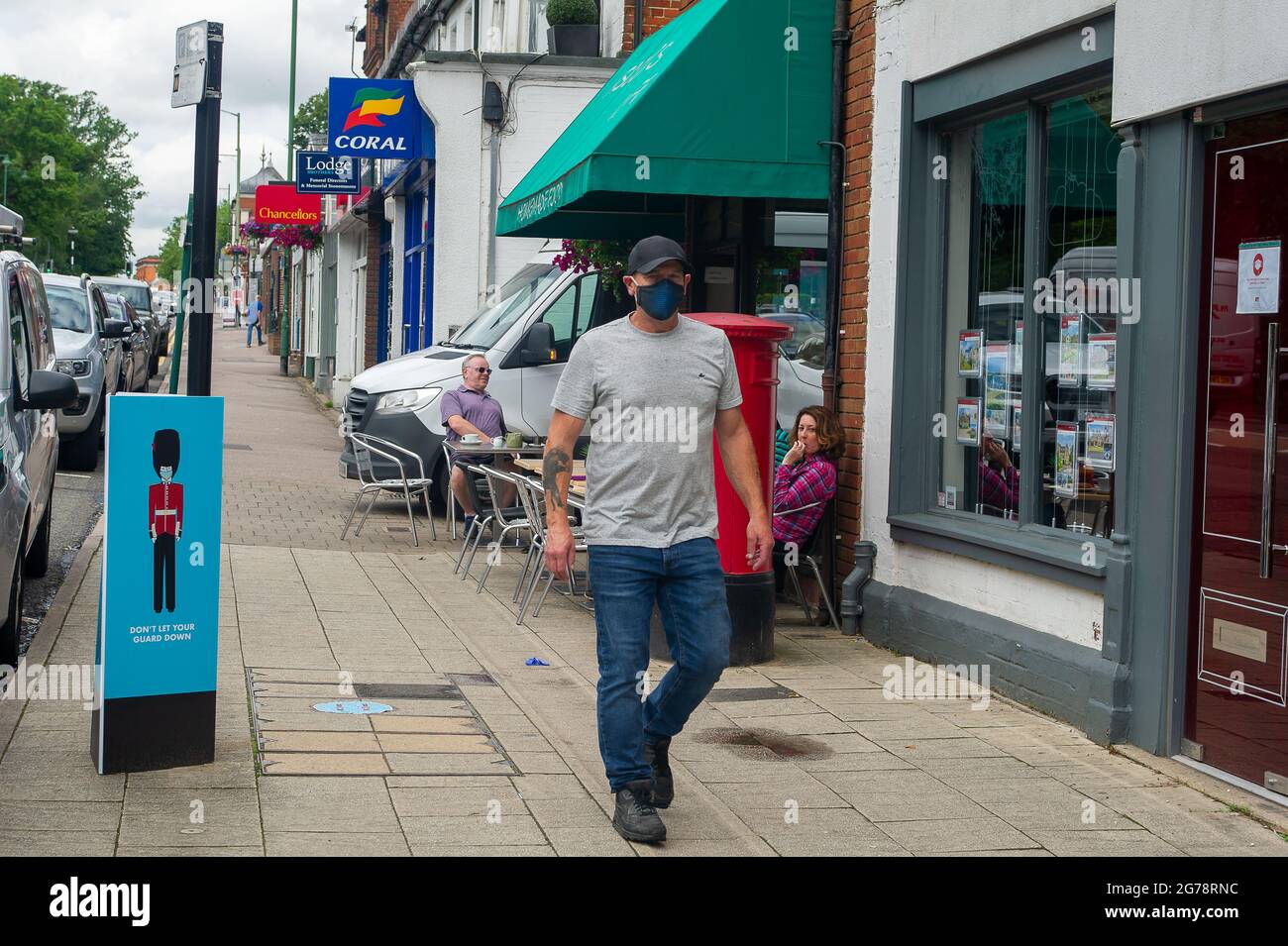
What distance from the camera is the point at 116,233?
335 ft

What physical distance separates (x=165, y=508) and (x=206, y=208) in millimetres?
1134

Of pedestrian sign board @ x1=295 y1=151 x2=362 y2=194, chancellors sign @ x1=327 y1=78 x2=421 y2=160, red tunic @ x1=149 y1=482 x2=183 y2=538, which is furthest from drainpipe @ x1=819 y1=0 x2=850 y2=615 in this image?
pedestrian sign board @ x1=295 y1=151 x2=362 y2=194

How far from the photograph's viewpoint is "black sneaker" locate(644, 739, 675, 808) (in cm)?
531

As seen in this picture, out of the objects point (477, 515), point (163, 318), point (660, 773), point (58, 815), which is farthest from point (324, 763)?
point (163, 318)

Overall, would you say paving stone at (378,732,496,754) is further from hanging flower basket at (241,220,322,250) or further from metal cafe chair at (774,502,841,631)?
hanging flower basket at (241,220,322,250)

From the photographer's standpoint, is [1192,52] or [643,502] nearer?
[643,502]

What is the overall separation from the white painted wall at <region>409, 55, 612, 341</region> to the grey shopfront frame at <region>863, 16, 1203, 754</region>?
366 inches

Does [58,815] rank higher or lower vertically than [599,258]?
lower

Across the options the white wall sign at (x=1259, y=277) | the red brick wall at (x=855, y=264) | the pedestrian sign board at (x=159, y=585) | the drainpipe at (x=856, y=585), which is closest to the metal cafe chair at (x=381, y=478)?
the red brick wall at (x=855, y=264)

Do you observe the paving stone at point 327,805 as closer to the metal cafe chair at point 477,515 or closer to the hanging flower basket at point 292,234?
the metal cafe chair at point 477,515

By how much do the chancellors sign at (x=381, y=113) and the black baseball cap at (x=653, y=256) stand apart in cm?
1326

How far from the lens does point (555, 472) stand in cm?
525

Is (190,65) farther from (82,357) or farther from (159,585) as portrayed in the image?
(82,357)

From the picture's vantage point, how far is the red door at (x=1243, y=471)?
219 inches
